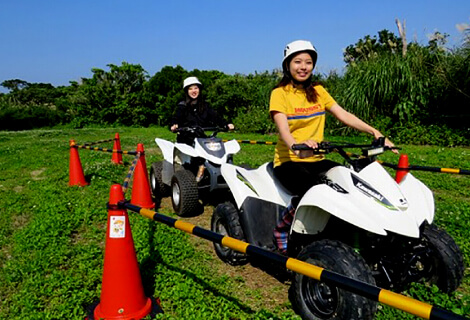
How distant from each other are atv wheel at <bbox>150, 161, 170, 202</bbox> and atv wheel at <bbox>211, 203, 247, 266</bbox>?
265cm

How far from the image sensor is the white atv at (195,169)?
17.7 feet

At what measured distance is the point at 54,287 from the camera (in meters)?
3.51

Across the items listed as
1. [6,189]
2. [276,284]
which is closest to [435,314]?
[276,284]

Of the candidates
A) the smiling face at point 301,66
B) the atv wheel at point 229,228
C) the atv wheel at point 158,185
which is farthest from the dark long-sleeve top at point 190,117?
the smiling face at point 301,66

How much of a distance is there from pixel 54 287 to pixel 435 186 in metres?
6.21

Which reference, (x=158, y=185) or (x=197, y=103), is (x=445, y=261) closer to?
(x=197, y=103)

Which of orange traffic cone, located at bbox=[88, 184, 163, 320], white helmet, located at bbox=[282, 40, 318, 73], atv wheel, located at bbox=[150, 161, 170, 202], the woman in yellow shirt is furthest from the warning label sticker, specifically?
atv wheel, located at bbox=[150, 161, 170, 202]

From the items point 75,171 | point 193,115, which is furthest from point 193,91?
point 75,171

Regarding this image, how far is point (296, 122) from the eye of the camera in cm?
347

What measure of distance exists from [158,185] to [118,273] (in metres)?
3.76

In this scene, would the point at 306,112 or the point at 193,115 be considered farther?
the point at 193,115

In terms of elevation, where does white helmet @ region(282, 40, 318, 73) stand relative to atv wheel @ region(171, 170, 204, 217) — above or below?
above

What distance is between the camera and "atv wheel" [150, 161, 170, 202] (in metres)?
6.66

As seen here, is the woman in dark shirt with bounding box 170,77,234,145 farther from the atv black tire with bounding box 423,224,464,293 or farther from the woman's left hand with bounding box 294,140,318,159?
the atv black tire with bounding box 423,224,464,293
